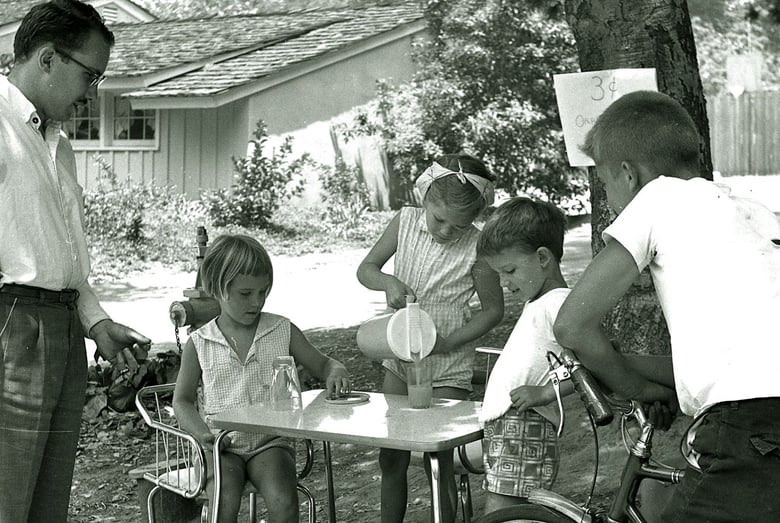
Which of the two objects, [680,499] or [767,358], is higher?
[767,358]

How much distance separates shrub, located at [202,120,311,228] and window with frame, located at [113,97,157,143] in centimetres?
315

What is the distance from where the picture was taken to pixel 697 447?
2.37 metres

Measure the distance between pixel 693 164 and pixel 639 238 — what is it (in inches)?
11.8

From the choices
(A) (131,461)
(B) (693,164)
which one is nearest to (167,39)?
(A) (131,461)

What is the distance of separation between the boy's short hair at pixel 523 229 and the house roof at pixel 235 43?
15771mm

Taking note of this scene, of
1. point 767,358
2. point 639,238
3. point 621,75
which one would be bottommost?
point 767,358

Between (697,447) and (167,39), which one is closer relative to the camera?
(697,447)

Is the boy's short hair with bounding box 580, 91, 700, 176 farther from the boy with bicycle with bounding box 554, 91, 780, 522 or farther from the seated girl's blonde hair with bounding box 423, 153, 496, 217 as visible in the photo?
the seated girl's blonde hair with bounding box 423, 153, 496, 217

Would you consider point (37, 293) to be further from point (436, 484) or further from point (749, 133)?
point (749, 133)

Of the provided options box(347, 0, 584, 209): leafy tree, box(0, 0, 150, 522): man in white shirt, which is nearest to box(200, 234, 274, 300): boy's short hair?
box(0, 0, 150, 522): man in white shirt

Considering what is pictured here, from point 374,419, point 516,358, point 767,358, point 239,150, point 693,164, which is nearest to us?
→ point 767,358

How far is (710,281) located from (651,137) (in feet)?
1.31

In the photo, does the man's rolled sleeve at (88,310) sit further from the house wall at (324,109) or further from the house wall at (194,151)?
the house wall at (194,151)

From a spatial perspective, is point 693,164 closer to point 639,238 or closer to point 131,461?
point 639,238
